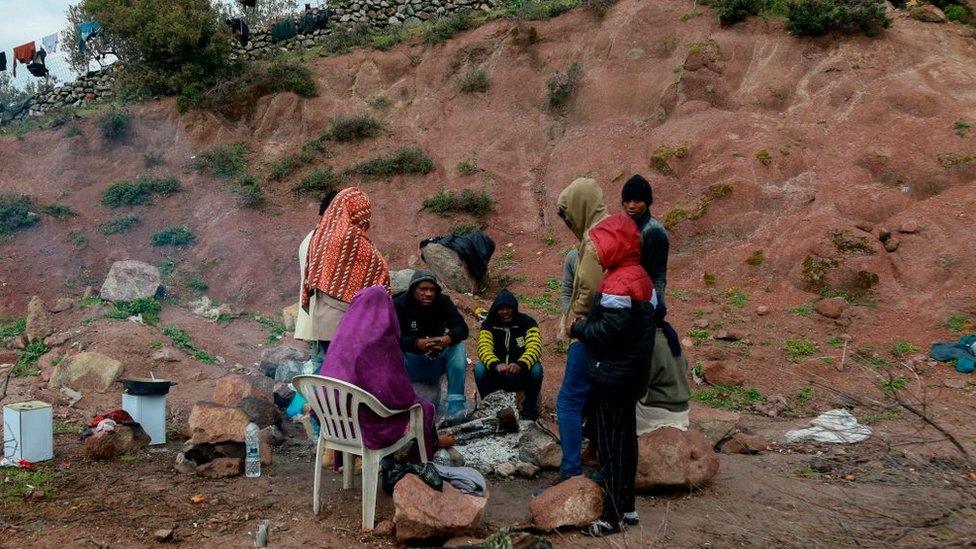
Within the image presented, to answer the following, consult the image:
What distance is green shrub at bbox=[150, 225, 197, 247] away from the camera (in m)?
13.4

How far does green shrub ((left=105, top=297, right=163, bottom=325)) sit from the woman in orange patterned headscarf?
14.7ft

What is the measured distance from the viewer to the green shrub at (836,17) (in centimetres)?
1400

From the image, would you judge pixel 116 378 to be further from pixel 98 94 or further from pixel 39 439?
pixel 98 94

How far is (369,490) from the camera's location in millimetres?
3883

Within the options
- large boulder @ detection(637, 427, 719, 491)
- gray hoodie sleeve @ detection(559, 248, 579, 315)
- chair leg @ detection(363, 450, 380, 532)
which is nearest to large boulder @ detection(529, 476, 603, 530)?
large boulder @ detection(637, 427, 719, 491)

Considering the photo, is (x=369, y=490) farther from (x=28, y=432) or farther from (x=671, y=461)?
(x=28, y=432)

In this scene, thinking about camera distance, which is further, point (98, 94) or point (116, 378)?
point (98, 94)

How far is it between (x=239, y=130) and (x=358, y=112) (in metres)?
2.94

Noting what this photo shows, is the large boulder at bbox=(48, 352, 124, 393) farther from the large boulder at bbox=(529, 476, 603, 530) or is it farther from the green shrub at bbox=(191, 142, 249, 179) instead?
the green shrub at bbox=(191, 142, 249, 179)

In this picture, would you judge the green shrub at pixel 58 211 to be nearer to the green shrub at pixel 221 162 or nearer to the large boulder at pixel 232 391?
the green shrub at pixel 221 162

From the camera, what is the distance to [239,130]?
17.5 m

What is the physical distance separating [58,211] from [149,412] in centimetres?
1051

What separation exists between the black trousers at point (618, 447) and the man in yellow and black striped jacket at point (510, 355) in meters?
1.84

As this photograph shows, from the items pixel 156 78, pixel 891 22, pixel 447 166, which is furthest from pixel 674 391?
pixel 156 78
